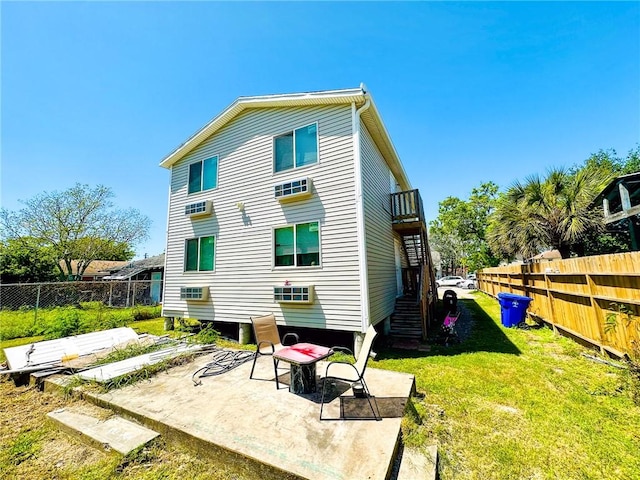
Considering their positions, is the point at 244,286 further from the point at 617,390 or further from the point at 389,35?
the point at 389,35

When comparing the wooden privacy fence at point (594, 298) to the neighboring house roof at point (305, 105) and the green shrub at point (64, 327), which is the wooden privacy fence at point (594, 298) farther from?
the green shrub at point (64, 327)

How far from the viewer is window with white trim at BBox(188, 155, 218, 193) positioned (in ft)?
29.6

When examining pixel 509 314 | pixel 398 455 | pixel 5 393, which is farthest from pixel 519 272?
pixel 5 393

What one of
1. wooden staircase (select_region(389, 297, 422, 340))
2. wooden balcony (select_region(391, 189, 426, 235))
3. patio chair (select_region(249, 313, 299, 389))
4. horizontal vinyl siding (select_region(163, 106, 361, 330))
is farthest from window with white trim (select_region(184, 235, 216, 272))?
wooden balcony (select_region(391, 189, 426, 235))

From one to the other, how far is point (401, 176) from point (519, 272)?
637 centimetres

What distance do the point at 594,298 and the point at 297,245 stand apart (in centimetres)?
680

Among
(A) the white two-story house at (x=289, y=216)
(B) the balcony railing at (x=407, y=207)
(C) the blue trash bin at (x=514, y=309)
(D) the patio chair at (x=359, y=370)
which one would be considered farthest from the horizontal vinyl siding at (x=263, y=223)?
(C) the blue trash bin at (x=514, y=309)

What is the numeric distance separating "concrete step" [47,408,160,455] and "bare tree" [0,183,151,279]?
26423mm

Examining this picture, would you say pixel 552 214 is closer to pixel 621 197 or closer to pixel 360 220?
pixel 621 197

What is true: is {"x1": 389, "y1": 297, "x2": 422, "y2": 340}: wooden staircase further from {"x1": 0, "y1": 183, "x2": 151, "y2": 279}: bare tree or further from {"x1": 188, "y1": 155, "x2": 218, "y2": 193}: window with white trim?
{"x1": 0, "y1": 183, "x2": 151, "y2": 279}: bare tree

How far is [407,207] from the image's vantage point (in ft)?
30.9

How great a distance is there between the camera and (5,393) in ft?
15.5

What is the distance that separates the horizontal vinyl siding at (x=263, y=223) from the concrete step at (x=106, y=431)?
3.87 m

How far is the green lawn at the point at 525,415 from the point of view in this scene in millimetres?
2682
